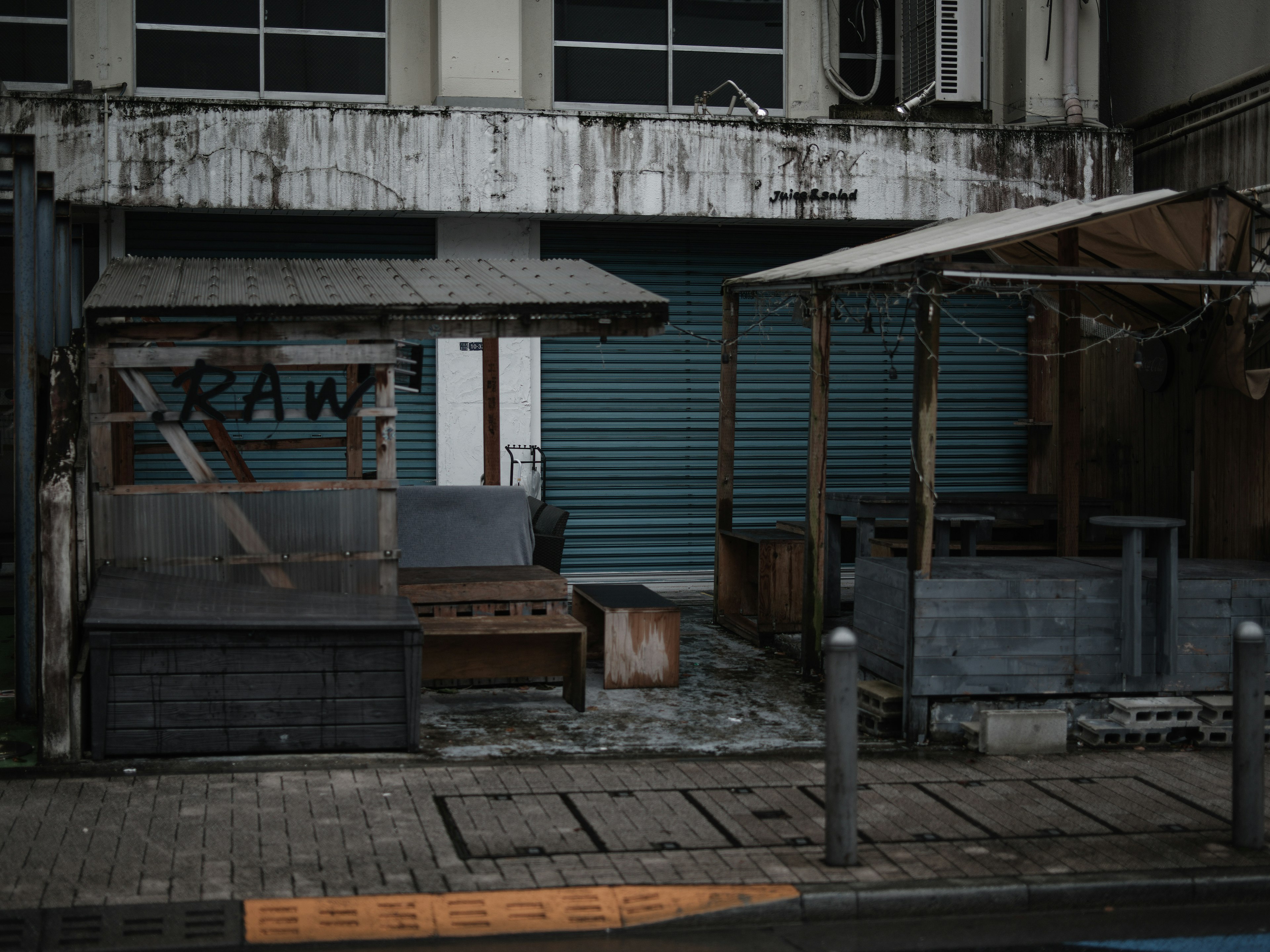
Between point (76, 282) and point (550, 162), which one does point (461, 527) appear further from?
point (550, 162)

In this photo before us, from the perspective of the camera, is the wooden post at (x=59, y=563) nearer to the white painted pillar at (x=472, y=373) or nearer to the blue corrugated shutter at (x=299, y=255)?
the blue corrugated shutter at (x=299, y=255)

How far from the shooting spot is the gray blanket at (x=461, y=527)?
10656mm

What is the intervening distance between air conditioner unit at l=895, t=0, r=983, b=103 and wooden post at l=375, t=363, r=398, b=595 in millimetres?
8363

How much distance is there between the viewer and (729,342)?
1142 centimetres

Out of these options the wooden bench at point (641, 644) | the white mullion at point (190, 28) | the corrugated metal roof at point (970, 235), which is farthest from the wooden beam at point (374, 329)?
the white mullion at point (190, 28)

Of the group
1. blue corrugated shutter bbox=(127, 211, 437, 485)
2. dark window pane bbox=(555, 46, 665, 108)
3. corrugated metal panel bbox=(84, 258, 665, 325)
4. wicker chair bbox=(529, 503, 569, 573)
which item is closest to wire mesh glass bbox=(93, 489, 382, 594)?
corrugated metal panel bbox=(84, 258, 665, 325)

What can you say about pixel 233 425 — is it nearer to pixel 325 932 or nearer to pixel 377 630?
pixel 377 630

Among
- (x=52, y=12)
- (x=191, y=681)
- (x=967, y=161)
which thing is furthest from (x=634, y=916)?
(x=52, y=12)

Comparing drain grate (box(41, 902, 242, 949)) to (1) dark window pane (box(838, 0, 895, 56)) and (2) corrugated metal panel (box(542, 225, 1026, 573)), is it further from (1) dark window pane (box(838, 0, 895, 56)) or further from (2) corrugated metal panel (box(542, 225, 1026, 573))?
(1) dark window pane (box(838, 0, 895, 56))

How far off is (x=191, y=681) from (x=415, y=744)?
1227mm

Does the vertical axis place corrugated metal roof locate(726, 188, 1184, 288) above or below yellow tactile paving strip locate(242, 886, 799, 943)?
above

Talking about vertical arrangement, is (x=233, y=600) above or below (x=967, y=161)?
below

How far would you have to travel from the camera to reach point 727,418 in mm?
11641

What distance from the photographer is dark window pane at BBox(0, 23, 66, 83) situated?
13.3m
